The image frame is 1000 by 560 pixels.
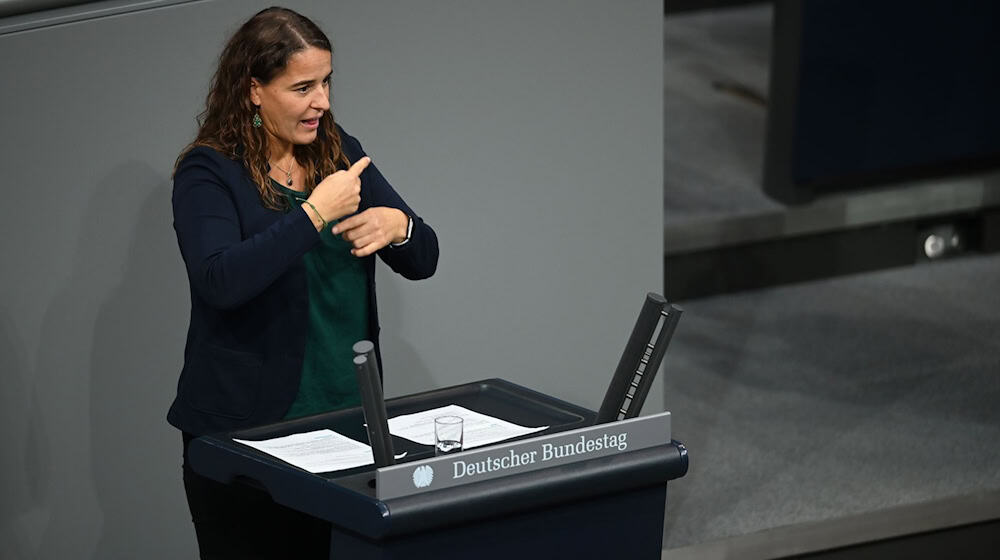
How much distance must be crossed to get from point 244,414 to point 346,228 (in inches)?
15.1

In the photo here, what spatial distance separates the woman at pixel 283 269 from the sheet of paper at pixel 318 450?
7.1 inches

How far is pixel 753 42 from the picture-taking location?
8.32 meters

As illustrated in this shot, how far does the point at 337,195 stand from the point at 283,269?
0.14 metres

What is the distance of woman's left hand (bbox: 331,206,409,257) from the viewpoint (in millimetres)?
2609

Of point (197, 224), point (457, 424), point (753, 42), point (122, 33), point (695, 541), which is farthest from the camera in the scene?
point (753, 42)

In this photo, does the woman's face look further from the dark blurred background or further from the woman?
the dark blurred background

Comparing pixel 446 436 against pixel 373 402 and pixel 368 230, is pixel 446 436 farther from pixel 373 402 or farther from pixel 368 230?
pixel 368 230

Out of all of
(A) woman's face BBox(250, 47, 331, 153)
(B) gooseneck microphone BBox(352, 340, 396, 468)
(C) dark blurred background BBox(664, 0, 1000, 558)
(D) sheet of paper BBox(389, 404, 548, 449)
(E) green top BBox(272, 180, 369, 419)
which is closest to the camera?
(B) gooseneck microphone BBox(352, 340, 396, 468)

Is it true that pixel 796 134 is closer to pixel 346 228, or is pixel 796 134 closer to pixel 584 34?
pixel 584 34

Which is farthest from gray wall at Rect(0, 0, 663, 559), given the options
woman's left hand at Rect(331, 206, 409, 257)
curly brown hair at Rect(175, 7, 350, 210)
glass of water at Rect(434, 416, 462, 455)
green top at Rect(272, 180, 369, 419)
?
glass of water at Rect(434, 416, 462, 455)

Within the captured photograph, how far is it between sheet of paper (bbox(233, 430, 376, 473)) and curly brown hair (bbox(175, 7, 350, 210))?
39 cm

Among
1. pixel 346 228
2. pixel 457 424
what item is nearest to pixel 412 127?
pixel 346 228

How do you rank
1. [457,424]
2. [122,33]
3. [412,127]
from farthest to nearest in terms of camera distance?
1. [412,127]
2. [122,33]
3. [457,424]

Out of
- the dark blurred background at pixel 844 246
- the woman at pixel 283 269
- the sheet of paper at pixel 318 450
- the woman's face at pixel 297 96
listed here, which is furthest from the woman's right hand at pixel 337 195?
the dark blurred background at pixel 844 246
